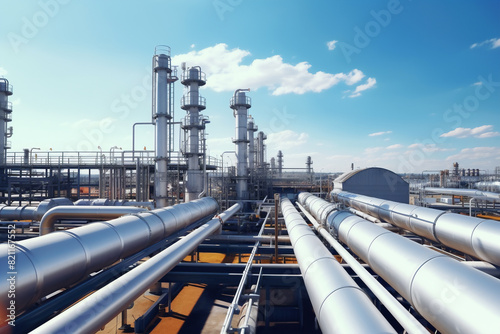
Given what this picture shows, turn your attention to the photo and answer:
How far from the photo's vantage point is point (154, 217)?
25.7 ft

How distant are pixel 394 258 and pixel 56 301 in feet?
17.4

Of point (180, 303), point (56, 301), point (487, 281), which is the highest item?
point (487, 281)

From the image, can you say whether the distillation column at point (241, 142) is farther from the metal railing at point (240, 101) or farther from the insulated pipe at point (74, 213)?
the insulated pipe at point (74, 213)

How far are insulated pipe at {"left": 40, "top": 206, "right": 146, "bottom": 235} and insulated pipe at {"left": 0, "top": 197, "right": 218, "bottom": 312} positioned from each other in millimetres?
3497

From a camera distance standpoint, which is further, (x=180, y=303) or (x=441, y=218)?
(x=180, y=303)

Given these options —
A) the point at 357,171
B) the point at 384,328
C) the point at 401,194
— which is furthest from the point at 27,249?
the point at 401,194

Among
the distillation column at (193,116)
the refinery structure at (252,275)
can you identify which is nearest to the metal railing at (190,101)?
the distillation column at (193,116)

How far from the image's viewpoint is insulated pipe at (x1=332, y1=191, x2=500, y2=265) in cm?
556

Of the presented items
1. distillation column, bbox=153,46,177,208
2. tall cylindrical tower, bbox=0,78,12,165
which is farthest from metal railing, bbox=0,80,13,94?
distillation column, bbox=153,46,177,208

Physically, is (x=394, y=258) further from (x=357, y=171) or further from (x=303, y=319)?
(x=357, y=171)

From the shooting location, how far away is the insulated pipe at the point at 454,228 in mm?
5562

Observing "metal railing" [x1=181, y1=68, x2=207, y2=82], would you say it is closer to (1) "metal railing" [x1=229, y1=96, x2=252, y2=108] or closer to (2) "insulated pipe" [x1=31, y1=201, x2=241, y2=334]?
(1) "metal railing" [x1=229, y1=96, x2=252, y2=108]

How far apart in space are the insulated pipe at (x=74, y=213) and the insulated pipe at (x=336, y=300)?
7086mm

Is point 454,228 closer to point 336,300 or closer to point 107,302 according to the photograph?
point 336,300
